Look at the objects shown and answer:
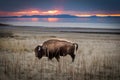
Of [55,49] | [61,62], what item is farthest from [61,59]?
[55,49]

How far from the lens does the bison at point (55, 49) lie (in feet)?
10.6

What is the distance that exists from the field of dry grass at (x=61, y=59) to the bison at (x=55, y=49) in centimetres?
5

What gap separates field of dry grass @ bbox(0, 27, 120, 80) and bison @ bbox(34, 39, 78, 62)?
5 centimetres

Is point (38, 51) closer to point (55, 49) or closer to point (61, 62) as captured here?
point (55, 49)

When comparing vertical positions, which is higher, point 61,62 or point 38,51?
point 38,51

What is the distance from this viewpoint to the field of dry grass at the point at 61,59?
3176 millimetres

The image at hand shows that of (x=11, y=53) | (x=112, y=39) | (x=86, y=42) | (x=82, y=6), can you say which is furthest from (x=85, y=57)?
(x=11, y=53)

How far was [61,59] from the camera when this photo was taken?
3260 mm

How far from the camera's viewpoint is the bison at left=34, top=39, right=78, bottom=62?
324cm

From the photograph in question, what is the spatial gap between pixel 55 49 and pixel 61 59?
0.15 metres

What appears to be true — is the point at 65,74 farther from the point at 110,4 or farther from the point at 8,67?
the point at 110,4

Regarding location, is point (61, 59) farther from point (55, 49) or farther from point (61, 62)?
point (55, 49)

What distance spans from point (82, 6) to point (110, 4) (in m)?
0.34

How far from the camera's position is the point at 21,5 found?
3.34 m
